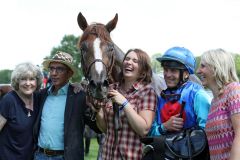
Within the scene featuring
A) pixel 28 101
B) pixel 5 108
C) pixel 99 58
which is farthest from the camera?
pixel 28 101

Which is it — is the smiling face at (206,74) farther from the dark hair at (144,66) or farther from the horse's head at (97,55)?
the horse's head at (97,55)

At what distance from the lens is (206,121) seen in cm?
324

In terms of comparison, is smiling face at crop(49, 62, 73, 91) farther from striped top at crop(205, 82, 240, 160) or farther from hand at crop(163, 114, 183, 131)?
striped top at crop(205, 82, 240, 160)

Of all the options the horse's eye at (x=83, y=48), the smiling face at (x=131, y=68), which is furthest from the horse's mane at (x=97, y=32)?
the smiling face at (x=131, y=68)

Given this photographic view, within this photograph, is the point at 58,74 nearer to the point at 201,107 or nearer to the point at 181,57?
the point at 181,57

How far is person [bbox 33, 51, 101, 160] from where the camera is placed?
3.93 metres

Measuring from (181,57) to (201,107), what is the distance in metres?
0.55

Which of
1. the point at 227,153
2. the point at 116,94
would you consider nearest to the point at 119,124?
the point at 116,94

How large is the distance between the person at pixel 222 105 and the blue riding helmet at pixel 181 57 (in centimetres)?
36

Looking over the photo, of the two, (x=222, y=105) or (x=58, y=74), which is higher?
(x=58, y=74)

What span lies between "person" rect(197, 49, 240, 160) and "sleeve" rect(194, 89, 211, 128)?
0.22m

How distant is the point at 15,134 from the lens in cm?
421

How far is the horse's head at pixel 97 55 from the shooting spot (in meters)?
3.69

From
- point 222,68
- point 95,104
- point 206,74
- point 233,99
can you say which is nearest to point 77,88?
point 95,104
